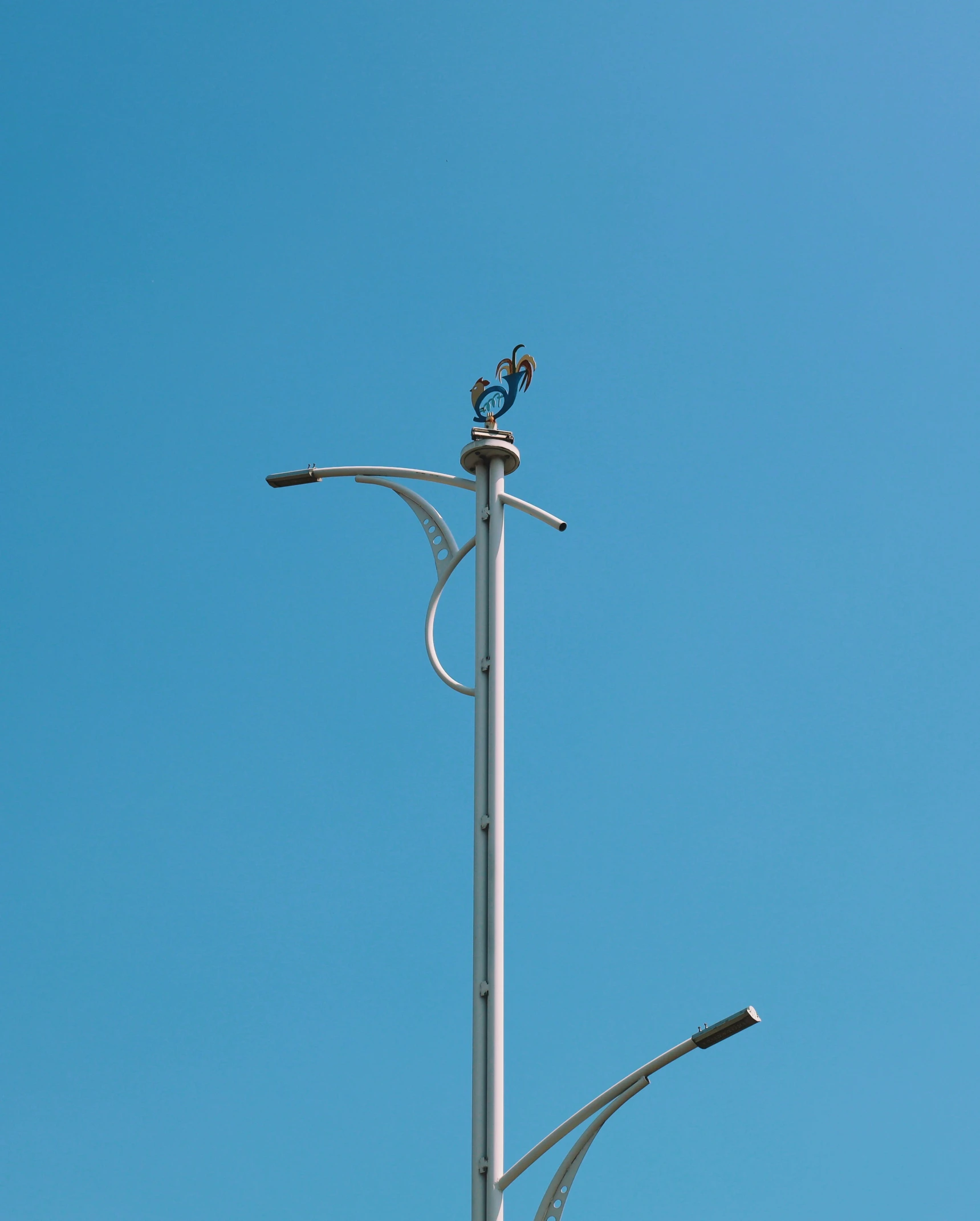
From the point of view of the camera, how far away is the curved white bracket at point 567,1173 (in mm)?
9953

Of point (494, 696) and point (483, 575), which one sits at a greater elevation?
point (483, 575)

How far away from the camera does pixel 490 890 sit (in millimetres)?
10883

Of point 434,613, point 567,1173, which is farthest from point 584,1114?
point 434,613

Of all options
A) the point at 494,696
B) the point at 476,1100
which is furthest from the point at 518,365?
the point at 476,1100

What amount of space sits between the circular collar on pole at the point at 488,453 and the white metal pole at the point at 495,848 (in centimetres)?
4

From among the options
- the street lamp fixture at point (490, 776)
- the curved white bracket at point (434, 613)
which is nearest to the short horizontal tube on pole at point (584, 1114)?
the street lamp fixture at point (490, 776)

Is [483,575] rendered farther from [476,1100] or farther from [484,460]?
[476,1100]

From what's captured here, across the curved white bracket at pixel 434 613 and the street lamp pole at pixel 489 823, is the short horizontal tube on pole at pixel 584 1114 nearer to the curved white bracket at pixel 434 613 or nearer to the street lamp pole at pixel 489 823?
the street lamp pole at pixel 489 823

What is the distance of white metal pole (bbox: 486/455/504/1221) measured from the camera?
10234mm

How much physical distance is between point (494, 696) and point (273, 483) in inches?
98.9

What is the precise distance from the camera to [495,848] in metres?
11.0

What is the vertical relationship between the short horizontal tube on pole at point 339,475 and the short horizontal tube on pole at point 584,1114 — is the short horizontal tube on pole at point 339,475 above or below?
above

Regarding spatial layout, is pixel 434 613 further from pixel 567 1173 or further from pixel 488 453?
pixel 567 1173

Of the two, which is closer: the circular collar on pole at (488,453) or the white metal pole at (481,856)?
the white metal pole at (481,856)
